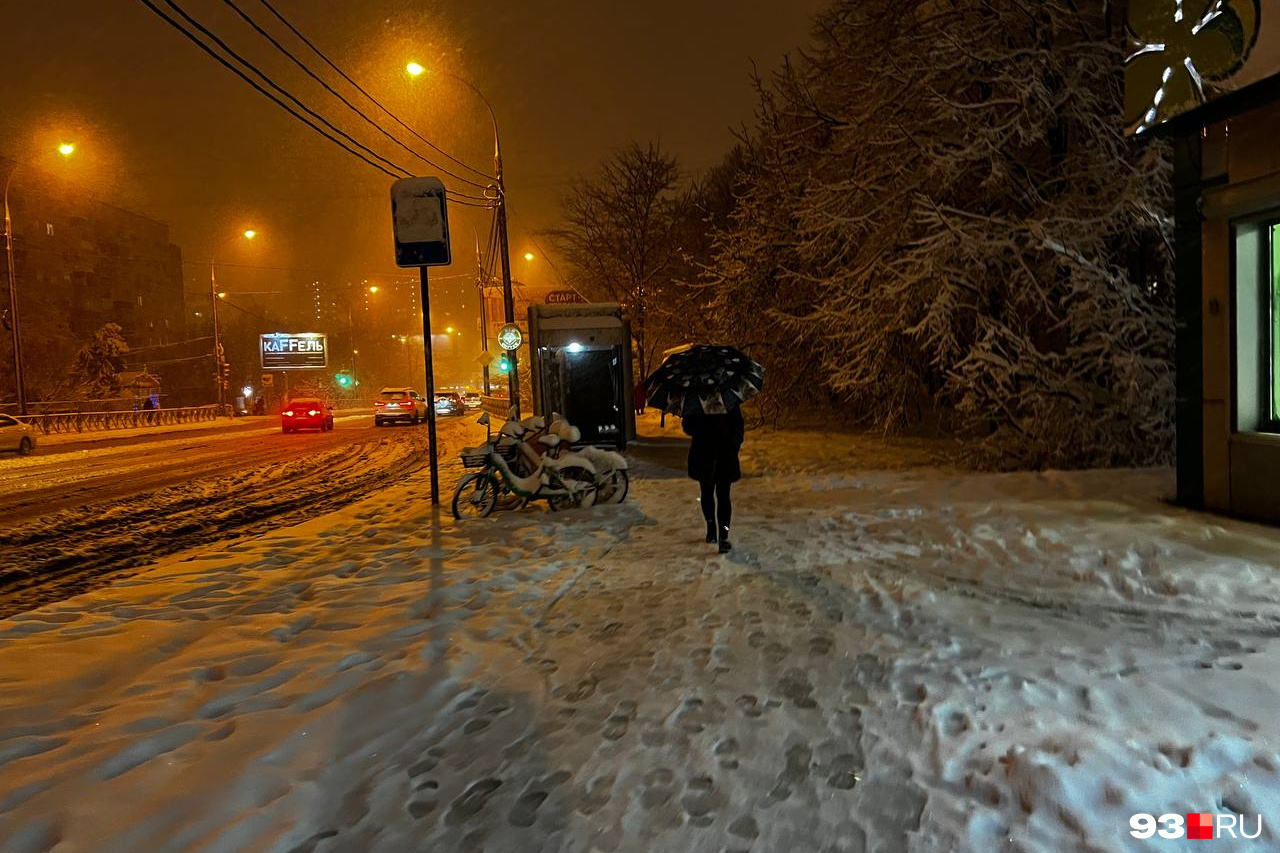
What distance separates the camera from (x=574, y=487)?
9.64 metres

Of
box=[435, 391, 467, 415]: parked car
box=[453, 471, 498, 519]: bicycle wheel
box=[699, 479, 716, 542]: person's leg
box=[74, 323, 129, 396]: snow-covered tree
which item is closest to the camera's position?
box=[699, 479, 716, 542]: person's leg

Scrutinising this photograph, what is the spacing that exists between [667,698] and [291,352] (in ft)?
221

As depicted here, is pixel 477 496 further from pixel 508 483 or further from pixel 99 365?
pixel 99 365

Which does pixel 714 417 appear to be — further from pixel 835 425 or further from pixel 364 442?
pixel 364 442

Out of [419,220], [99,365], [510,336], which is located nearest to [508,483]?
[419,220]

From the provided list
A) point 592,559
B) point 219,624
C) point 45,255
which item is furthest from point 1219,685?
point 45,255

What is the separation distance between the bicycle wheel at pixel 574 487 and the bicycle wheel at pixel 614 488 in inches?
9.6

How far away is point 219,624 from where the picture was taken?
5.28m

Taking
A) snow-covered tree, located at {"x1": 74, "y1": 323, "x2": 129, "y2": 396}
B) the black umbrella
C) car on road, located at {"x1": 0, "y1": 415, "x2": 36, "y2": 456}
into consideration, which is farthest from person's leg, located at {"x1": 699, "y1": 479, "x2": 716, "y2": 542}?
snow-covered tree, located at {"x1": 74, "y1": 323, "x2": 129, "y2": 396}

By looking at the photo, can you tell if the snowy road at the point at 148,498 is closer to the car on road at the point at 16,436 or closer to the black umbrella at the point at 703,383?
the car on road at the point at 16,436

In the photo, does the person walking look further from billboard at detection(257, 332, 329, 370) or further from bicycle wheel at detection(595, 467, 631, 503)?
billboard at detection(257, 332, 329, 370)

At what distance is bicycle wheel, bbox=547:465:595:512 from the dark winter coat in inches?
113

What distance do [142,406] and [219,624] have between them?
59.8 metres

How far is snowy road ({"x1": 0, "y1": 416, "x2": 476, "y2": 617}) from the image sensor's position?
7.95 m
